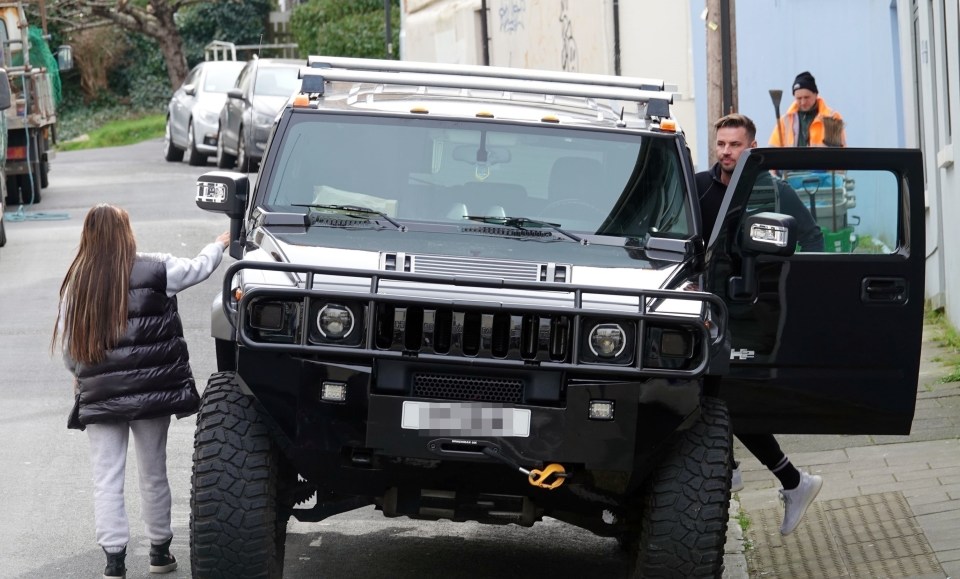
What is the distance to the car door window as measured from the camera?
22.5 ft

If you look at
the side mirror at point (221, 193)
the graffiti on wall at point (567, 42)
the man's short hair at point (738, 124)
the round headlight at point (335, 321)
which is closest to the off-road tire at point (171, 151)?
the graffiti on wall at point (567, 42)

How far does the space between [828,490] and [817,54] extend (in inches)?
377

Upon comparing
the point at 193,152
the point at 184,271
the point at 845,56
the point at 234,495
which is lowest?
the point at 234,495

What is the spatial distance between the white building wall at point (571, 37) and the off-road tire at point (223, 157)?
4904mm

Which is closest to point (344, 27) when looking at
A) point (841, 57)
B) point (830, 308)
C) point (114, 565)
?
point (841, 57)

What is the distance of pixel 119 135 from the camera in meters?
44.1

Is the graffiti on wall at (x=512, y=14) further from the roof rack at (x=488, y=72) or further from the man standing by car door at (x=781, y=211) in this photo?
the roof rack at (x=488, y=72)

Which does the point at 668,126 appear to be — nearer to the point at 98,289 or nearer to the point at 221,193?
the point at 221,193

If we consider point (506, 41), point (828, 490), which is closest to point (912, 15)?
point (828, 490)

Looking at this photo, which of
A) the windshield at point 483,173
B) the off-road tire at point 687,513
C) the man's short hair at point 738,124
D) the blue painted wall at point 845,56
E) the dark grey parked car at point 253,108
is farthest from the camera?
the dark grey parked car at point 253,108

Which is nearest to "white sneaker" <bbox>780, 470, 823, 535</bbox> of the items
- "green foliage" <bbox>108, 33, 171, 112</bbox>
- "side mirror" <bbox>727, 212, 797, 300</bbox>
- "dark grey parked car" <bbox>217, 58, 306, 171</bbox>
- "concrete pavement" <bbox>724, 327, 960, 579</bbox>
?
"concrete pavement" <bbox>724, 327, 960, 579</bbox>

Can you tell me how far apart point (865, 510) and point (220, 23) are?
145ft

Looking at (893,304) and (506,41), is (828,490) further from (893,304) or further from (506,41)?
(506,41)

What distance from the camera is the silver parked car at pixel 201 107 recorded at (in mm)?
27500
